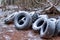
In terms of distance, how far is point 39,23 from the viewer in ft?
16.5

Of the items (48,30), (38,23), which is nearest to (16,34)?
(38,23)

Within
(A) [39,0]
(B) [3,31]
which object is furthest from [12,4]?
(B) [3,31]

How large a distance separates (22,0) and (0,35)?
2999 mm

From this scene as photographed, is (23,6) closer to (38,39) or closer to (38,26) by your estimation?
(38,26)

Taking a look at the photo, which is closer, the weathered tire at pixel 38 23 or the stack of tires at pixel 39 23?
the stack of tires at pixel 39 23

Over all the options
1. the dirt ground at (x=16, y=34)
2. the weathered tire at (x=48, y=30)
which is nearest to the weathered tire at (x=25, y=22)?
the dirt ground at (x=16, y=34)

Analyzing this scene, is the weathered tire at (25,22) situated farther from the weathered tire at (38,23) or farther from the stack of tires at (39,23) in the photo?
the weathered tire at (38,23)

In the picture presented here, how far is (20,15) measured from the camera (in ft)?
17.5

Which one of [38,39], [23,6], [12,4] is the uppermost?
[12,4]

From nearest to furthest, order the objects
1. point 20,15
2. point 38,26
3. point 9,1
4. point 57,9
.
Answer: point 38,26 < point 20,15 < point 57,9 < point 9,1

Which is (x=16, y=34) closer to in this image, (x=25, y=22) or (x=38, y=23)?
(x=25, y=22)

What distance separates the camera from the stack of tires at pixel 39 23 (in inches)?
170

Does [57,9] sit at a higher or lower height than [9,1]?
lower

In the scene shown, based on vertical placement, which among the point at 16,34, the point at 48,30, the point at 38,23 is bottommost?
the point at 48,30
